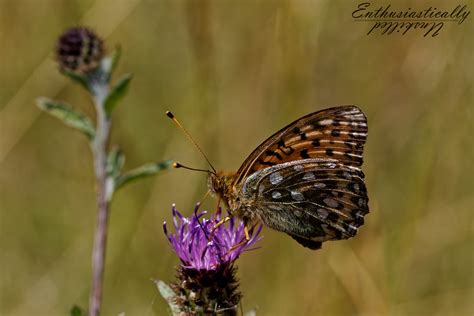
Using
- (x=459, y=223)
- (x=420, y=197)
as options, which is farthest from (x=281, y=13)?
→ (x=459, y=223)

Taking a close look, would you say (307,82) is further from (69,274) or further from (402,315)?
(69,274)

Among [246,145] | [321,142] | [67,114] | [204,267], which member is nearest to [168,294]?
[204,267]

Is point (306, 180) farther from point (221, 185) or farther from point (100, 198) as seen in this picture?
point (100, 198)

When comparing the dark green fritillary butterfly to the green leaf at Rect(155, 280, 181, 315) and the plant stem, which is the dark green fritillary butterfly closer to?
the green leaf at Rect(155, 280, 181, 315)

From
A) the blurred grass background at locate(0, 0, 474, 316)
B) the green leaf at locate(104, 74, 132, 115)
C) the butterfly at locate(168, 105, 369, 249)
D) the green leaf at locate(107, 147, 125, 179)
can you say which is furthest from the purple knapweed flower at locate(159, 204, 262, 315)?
the blurred grass background at locate(0, 0, 474, 316)

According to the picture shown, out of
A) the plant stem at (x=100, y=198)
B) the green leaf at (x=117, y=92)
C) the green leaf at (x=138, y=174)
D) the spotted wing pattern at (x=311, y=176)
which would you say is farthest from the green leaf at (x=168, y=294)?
the green leaf at (x=117, y=92)

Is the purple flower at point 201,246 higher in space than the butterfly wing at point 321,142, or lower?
lower

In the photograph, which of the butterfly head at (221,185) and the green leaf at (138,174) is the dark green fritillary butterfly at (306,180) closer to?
the butterfly head at (221,185)
